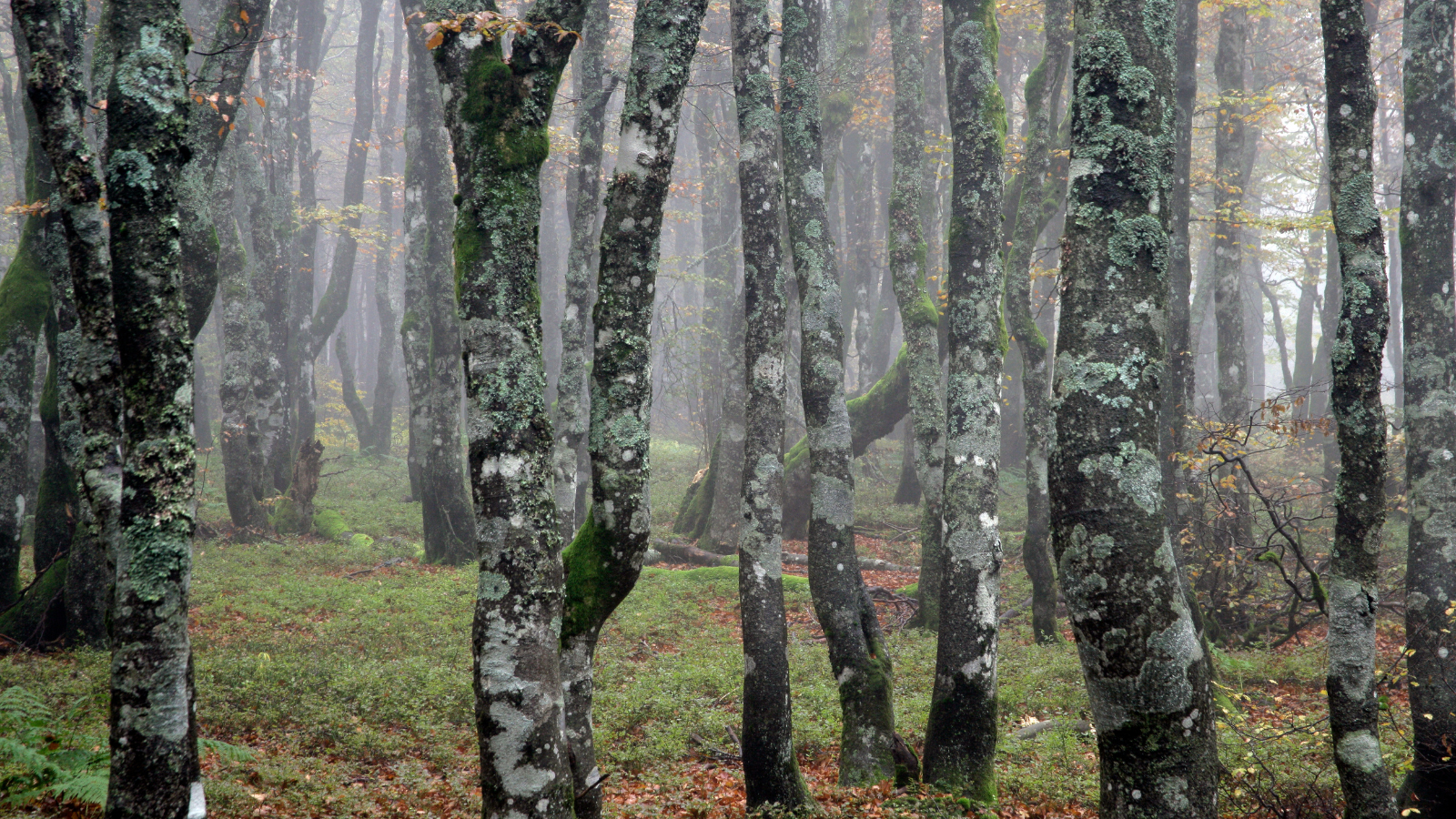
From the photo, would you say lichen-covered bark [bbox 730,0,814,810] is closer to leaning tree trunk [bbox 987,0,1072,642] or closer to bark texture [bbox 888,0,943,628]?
bark texture [bbox 888,0,943,628]

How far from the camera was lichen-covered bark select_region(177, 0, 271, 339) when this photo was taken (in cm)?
813

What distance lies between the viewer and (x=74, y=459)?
8234mm

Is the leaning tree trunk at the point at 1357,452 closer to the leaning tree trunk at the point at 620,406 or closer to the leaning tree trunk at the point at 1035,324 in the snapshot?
the leaning tree trunk at the point at 620,406

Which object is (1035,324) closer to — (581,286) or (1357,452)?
(581,286)

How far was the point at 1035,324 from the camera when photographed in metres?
10.8

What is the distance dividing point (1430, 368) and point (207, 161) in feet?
39.4

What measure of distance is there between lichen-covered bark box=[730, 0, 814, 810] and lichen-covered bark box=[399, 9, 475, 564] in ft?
25.2

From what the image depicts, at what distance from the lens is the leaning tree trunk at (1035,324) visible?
1029 centimetres

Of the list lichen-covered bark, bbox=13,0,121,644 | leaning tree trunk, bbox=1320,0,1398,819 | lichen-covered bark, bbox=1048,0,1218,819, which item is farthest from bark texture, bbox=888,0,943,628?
lichen-covered bark, bbox=13,0,121,644

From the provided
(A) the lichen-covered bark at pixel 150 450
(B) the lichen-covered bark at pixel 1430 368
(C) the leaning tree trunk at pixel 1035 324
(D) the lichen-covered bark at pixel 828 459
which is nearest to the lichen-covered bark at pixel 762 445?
(D) the lichen-covered bark at pixel 828 459

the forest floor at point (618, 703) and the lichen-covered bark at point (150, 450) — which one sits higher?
the lichen-covered bark at point (150, 450)

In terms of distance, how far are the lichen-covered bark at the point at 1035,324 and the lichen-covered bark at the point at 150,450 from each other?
345 inches

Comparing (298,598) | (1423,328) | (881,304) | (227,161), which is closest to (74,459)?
(298,598)

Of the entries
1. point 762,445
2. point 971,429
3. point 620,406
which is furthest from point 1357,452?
point 620,406
